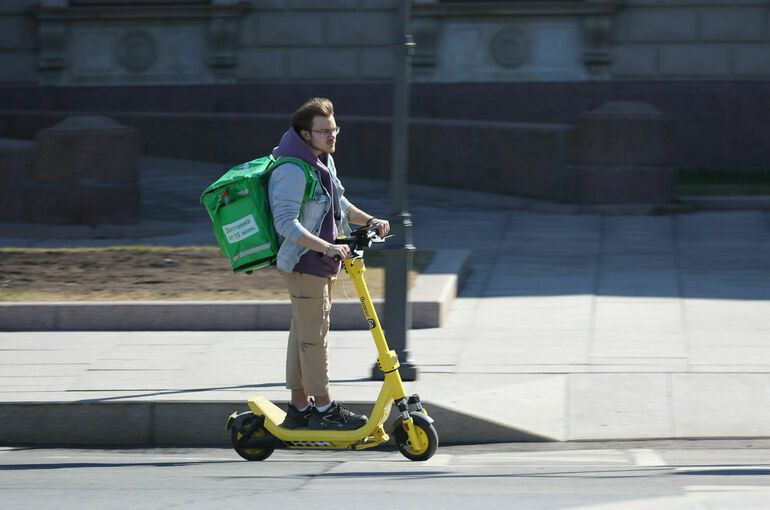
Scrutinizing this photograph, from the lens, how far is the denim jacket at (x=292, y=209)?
5.90 meters

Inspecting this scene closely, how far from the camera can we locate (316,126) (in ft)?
19.9

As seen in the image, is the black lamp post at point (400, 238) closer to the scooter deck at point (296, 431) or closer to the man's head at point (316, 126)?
the scooter deck at point (296, 431)

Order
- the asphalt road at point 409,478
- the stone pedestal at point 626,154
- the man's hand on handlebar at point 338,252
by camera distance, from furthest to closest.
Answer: the stone pedestal at point 626,154 → the man's hand on handlebar at point 338,252 → the asphalt road at point 409,478

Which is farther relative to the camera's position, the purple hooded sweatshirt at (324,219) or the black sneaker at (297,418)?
the black sneaker at (297,418)

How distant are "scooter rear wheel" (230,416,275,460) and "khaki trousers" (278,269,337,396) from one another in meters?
0.27

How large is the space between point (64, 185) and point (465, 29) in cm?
851

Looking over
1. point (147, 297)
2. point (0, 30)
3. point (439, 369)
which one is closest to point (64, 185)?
point (147, 297)

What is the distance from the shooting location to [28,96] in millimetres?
21047

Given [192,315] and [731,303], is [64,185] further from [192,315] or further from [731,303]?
[731,303]

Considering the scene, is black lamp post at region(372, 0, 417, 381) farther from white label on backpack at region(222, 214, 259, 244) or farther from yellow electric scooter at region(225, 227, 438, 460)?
white label on backpack at region(222, 214, 259, 244)

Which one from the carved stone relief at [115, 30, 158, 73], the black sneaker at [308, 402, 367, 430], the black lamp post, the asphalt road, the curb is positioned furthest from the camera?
the carved stone relief at [115, 30, 158, 73]

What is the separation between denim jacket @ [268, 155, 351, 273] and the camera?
232 inches

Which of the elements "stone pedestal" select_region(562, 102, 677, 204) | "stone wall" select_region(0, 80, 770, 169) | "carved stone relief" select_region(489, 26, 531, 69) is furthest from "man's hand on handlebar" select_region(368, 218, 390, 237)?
"carved stone relief" select_region(489, 26, 531, 69)

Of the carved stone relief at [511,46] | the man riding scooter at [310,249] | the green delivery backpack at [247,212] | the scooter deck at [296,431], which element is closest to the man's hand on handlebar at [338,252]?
the man riding scooter at [310,249]
